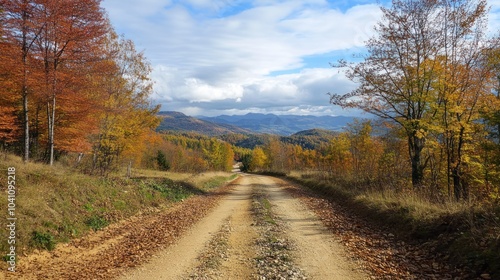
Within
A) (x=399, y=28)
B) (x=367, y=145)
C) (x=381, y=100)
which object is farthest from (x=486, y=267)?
(x=367, y=145)

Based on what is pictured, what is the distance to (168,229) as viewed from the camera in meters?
11.2

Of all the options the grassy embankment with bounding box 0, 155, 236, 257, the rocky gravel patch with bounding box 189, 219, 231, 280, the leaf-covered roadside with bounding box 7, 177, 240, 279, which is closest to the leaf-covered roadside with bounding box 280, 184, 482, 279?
the rocky gravel patch with bounding box 189, 219, 231, 280

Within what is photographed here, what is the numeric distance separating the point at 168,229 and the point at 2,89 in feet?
39.3

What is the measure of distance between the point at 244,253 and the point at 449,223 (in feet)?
19.6

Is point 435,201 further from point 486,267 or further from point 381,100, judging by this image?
point 381,100

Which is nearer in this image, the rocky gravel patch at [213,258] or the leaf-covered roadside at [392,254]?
the leaf-covered roadside at [392,254]

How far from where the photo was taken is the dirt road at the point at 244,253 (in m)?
6.74

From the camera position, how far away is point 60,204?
1025cm

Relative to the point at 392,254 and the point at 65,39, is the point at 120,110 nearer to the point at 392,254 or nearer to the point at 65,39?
the point at 65,39

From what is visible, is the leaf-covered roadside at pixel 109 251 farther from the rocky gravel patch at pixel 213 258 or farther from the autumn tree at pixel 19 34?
the autumn tree at pixel 19 34

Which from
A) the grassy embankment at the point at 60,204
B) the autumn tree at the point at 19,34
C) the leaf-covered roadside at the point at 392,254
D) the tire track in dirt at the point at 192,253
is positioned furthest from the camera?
the autumn tree at the point at 19,34

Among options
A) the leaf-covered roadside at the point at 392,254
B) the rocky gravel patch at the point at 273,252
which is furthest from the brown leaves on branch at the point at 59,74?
the leaf-covered roadside at the point at 392,254

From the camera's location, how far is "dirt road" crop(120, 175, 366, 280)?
6742 mm

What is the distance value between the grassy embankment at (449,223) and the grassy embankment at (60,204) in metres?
10.6
